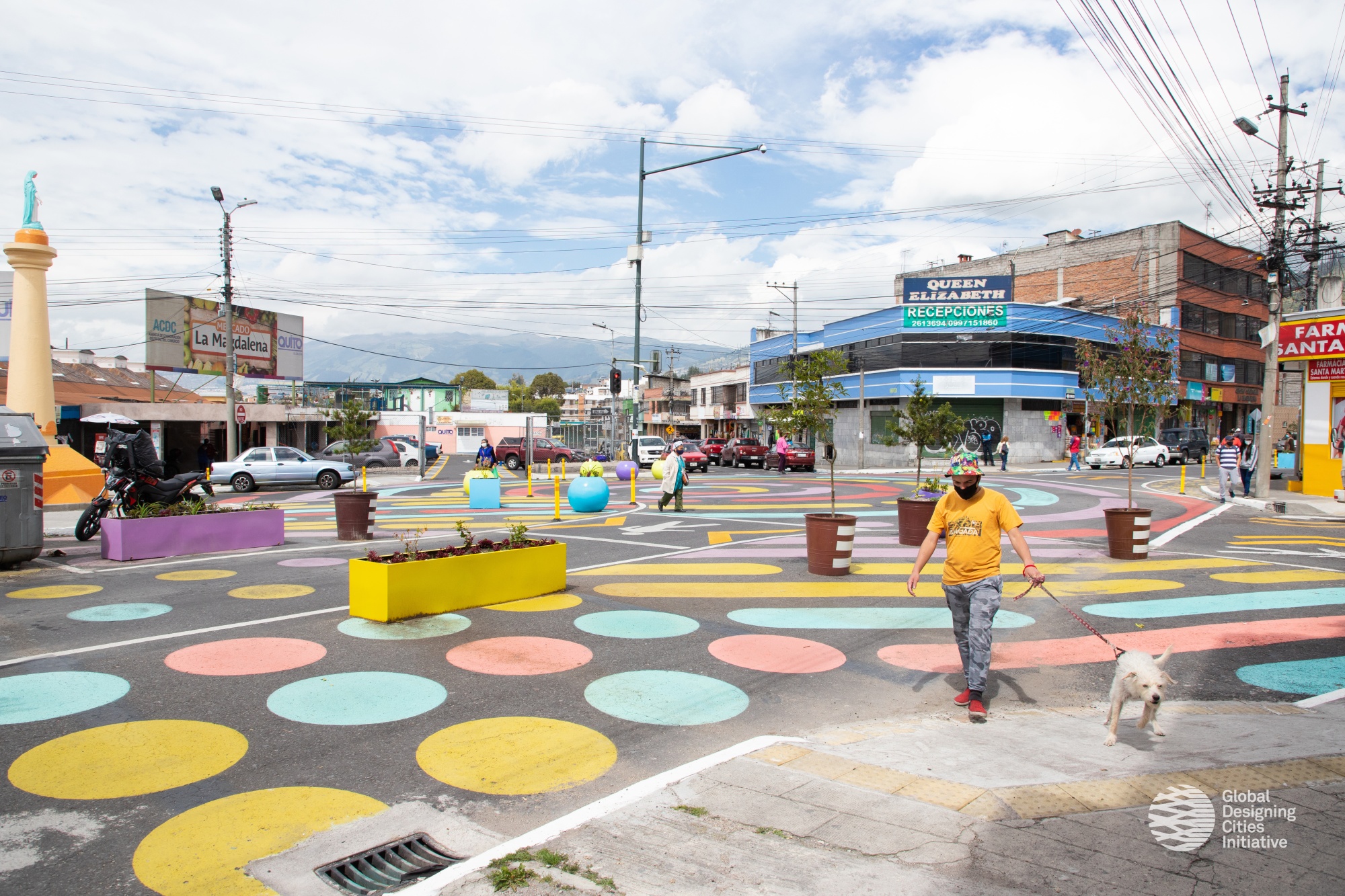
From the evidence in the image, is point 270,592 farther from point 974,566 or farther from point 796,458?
point 796,458

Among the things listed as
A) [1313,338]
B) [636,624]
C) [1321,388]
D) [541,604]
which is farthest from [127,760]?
[1321,388]

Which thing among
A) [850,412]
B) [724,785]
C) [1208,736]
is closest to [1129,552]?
[1208,736]

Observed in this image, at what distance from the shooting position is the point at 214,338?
3975 centimetres

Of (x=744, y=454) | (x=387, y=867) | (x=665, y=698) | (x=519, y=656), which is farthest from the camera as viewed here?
(x=744, y=454)

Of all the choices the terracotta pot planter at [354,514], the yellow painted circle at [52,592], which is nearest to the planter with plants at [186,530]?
the terracotta pot planter at [354,514]

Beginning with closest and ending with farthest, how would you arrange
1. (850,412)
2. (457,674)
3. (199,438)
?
1. (457,674)
2. (199,438)
3. (850,412)

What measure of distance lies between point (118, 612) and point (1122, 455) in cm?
4034

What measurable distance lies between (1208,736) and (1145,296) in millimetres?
54043

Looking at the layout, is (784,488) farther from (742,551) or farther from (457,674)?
(457,674)

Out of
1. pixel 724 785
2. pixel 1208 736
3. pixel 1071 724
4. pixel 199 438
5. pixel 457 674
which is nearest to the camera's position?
pixel 724 785

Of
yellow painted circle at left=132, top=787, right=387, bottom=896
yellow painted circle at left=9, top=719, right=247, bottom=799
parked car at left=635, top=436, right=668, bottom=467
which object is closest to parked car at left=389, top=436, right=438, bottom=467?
parked car at left=635, top=436, right=668, bottom=467

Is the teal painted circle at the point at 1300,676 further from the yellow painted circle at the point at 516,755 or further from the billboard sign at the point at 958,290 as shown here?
the billboard sign at the point at 958,290

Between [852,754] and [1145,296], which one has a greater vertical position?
[1145,296]

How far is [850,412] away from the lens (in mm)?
49062
